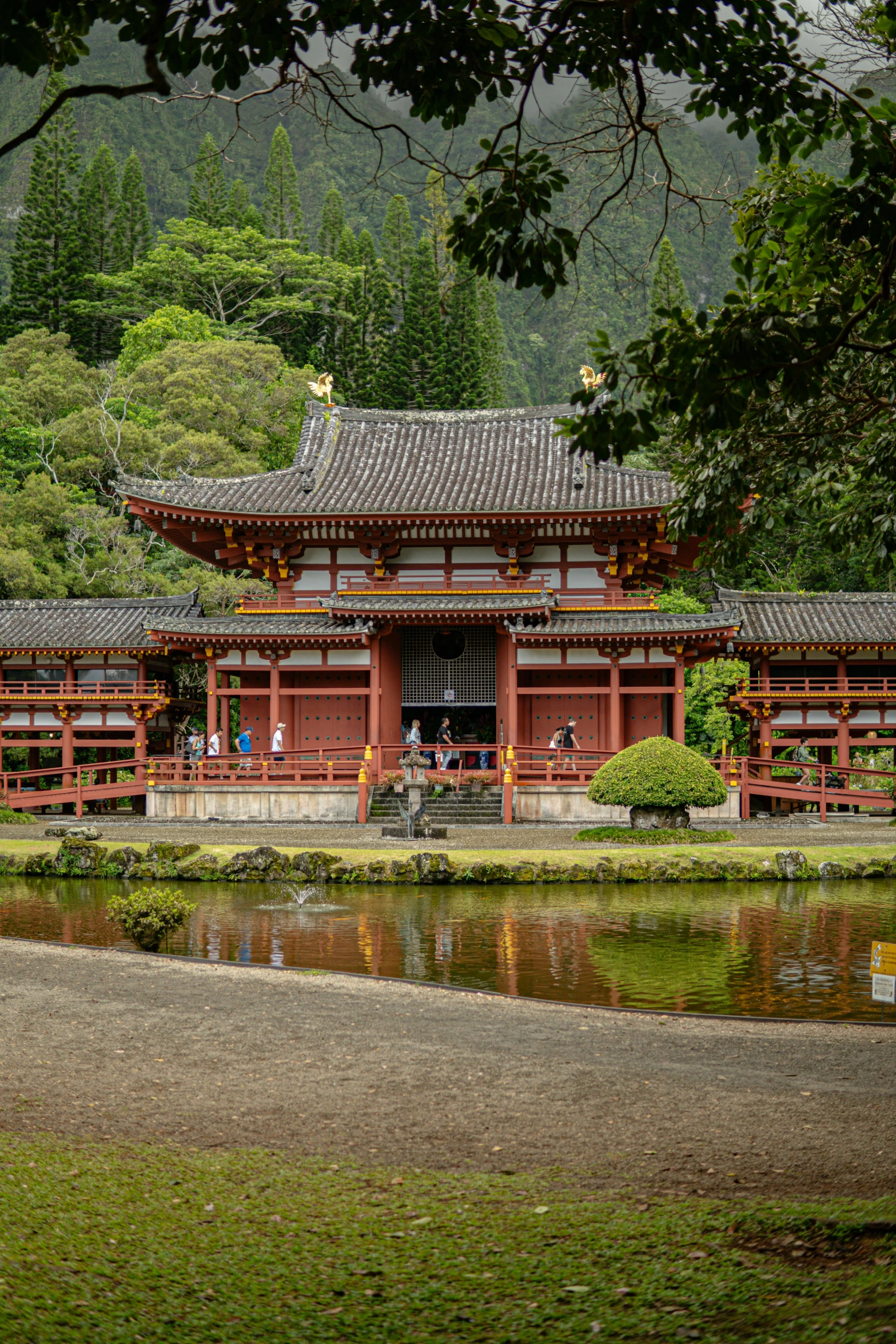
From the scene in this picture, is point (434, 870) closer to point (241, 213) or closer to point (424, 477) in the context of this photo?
point (424, 477)

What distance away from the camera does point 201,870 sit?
59.1 feet

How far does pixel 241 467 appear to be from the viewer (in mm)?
41750

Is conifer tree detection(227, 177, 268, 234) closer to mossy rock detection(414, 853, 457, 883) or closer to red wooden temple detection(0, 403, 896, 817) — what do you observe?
red wooden temple detection(0, 403, 896, 817)

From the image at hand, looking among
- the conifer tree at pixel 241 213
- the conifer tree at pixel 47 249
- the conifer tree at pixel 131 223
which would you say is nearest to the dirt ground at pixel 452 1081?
the conifer tree at pixel 47 249

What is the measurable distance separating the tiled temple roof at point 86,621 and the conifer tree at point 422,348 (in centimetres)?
2488

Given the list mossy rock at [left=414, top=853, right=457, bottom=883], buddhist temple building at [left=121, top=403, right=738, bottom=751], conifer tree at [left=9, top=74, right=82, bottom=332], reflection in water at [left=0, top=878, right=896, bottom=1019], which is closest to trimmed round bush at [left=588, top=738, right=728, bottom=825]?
reflection in water at [left=0, top=878, right=896, bottom=1019]

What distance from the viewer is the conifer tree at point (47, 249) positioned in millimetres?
53719

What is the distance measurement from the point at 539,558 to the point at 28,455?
73.1 ft

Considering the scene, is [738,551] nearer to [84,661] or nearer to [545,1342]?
[545,1342]

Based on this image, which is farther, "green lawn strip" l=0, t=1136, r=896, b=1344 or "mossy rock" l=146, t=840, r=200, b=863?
"mossy rock" l=146, t=840, r=200, b=863

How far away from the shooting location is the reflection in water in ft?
34.3

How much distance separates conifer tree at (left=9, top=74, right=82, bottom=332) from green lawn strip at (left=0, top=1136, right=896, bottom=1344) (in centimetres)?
5554

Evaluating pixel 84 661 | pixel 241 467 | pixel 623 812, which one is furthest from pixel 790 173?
pixel 241 467

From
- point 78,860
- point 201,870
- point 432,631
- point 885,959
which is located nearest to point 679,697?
point 432,631
